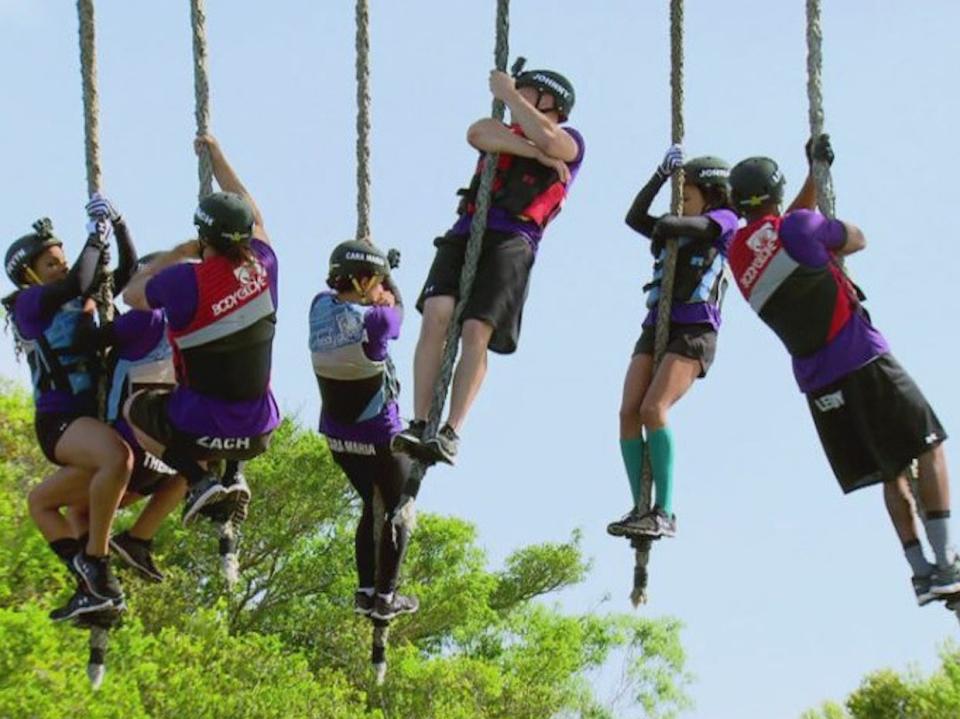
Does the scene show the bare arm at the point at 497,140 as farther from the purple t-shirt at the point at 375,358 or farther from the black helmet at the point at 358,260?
the purple t-shirt at the point at 375,358

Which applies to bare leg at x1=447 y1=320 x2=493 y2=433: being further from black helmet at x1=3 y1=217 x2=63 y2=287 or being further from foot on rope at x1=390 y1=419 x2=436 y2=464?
black helmet at x1=3 y1=217 x2=63 y2=287

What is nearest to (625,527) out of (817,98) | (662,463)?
(662,463)

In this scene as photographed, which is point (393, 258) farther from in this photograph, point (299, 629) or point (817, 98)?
point (299, 629)

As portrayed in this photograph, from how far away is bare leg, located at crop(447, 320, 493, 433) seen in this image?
32.4ft

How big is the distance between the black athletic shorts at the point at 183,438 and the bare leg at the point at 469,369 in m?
1.00

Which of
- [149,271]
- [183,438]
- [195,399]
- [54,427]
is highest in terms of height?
[149,271]

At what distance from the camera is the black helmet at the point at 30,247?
10.9 metres

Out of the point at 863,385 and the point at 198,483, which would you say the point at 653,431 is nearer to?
the point at 863,385

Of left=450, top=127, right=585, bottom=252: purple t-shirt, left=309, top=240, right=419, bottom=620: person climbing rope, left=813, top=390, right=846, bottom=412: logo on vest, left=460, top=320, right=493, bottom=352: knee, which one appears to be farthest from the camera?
left=309, top=240, right=419, bottom=620: person climbing rope

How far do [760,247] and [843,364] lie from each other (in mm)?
642

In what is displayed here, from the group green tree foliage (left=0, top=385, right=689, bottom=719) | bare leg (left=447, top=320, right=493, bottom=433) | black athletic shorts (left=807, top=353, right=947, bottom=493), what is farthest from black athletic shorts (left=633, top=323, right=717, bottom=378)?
green tree foliage (left=0, top=385, right=689, bottom=719)

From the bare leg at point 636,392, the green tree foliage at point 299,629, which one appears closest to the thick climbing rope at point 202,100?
the bare leg at point 636,392

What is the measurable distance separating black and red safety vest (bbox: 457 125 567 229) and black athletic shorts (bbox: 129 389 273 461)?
4.74ft

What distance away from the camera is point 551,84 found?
1032 centimetres
